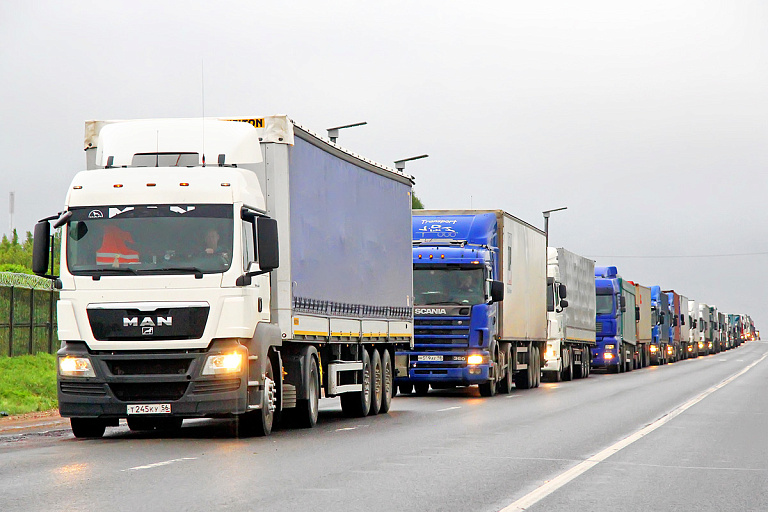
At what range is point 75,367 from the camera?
15164 mm

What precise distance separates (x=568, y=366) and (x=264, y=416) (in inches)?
1074

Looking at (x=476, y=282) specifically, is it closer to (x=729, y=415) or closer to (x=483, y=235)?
(x=483, y=235)

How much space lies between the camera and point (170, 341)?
15.0 m

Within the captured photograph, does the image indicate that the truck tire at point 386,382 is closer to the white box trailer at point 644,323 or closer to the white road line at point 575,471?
the white road line at point 575,471

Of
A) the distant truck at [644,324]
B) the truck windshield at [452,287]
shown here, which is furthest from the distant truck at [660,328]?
the truck windshield at [452,287]

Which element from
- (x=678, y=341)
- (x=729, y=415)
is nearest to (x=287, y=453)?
(x=729, y=415)

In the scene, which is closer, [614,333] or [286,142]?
[286,142]

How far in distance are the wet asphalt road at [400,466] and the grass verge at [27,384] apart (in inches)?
207

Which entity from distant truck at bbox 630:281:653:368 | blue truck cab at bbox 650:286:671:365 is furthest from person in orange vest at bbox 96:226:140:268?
blue truck cab at bbox 650:286:671:365

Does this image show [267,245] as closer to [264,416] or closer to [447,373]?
[264,416]

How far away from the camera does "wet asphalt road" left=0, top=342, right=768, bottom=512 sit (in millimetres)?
9805

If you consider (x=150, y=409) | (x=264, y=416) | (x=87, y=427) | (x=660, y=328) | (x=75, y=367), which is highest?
(x=660, y=328)

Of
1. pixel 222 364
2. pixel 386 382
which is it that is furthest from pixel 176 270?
pixel 386 382

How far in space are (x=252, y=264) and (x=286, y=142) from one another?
1840mm
